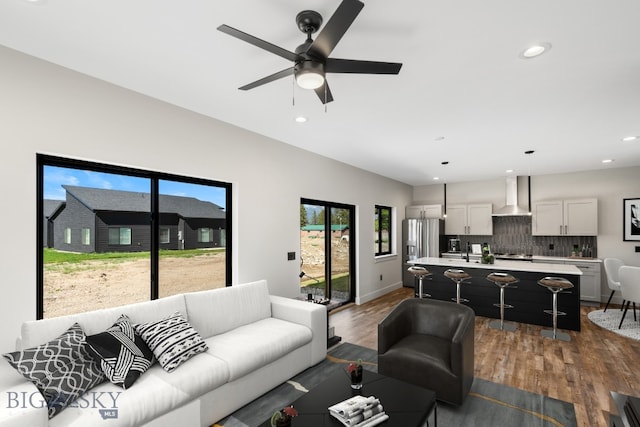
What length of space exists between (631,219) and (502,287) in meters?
3.75

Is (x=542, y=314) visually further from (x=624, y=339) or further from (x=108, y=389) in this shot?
(x=108, y=389)

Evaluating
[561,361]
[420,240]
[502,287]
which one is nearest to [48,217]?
[561,361]

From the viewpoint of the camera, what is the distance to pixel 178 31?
2016 millimetres

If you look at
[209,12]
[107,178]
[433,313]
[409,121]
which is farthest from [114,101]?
[433,313]

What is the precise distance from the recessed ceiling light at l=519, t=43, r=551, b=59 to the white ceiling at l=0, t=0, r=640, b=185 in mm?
46

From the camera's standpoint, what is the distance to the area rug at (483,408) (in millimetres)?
2465

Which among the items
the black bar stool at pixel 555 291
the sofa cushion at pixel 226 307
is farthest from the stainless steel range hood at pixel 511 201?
the sofa cushion at pixel 226 307

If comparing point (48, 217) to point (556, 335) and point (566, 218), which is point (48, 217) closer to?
point (556, 335)

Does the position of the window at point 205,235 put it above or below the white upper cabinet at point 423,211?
below

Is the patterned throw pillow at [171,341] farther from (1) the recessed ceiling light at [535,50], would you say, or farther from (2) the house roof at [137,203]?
(1) the recessed ceiling light at [535,50]

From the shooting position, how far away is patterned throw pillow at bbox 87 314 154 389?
2.08 metres

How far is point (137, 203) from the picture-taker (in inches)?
123

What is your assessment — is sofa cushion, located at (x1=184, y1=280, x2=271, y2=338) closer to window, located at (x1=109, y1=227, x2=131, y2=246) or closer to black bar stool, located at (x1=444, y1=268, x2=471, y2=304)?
window, located at (x1=109, y1=227, x2=131, y2=246)

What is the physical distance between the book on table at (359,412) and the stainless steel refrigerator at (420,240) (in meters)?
6.08
